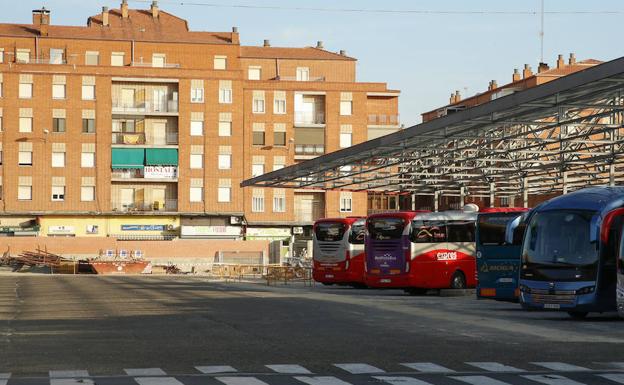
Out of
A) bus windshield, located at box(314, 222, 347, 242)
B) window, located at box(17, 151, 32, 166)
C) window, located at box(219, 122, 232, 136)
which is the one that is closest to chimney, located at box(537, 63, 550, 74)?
window, located at box(219, 122, 232, 136)

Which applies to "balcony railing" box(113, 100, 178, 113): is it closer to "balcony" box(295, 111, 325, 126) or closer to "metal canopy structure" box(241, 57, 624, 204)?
"balcony" box(295, 111, 325, 126)

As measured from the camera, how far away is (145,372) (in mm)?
13742

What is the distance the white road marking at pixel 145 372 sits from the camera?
13.5 m

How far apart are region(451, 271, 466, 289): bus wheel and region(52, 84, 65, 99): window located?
172 ft

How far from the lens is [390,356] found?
52.7 feet

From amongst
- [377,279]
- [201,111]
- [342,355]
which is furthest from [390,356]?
[201,111]

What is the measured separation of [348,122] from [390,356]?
7724 cm

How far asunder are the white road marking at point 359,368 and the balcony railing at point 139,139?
74.6m

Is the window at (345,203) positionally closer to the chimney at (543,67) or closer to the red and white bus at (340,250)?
the chimney at (543,67)

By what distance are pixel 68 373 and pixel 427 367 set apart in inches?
174

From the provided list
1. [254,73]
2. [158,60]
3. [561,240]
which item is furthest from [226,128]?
[561,240]

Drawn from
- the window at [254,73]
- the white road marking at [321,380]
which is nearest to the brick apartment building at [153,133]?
the window at [254,73]

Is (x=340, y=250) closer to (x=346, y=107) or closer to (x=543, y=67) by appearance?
(x=346, y=107)

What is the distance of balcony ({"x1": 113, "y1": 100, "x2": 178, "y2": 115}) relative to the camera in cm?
8794
